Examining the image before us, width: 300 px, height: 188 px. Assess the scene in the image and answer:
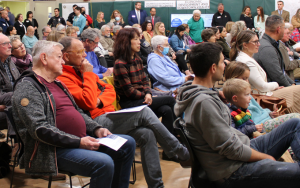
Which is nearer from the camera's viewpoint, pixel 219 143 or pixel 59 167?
pixel 219 143

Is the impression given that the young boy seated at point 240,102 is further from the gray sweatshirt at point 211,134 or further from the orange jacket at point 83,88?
the orange jacket at point 83,88

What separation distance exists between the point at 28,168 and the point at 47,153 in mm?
141

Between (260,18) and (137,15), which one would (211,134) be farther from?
(260,18)

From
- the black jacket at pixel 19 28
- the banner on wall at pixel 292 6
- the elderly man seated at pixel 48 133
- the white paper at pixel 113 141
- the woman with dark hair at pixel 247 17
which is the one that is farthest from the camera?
the banner on wall at pixel 292 6

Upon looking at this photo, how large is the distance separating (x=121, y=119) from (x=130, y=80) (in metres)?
0.77

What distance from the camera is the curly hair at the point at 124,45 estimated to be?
300 centimetres

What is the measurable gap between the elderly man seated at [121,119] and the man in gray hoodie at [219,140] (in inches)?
27.8

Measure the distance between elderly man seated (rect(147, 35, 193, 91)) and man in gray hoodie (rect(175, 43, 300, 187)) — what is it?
6.75ft

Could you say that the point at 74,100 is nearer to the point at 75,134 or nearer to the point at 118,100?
the point at 75,134

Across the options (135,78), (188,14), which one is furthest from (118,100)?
(188,14)

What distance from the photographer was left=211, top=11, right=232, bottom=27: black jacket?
33.8 feet

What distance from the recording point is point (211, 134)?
4.90ft

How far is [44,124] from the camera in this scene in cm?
174

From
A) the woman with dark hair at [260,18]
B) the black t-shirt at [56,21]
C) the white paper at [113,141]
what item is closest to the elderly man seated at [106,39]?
the black t-shirt at [56,21]
